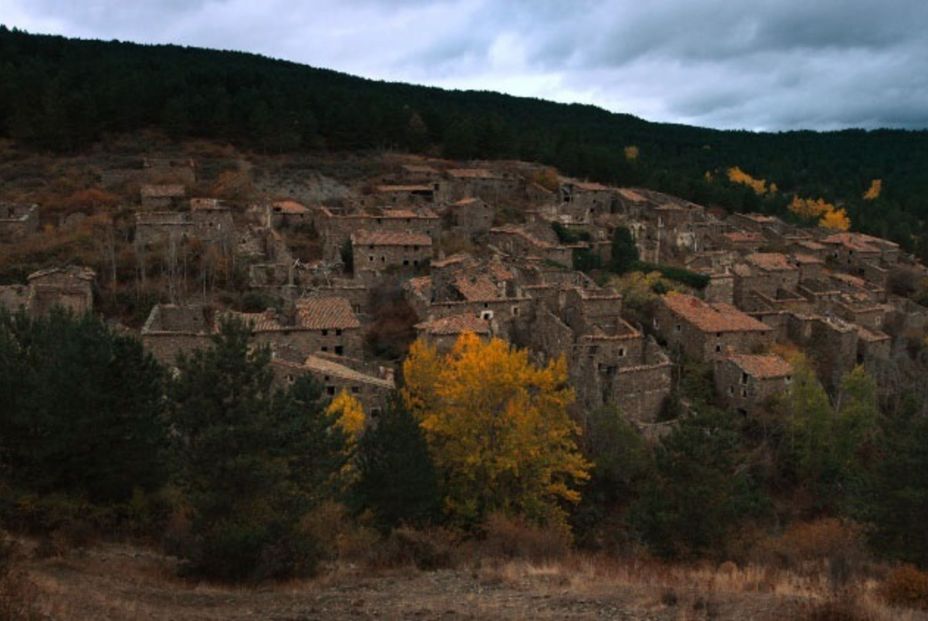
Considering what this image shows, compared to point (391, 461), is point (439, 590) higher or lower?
lower

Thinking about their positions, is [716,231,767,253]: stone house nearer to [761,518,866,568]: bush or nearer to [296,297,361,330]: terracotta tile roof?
[761,518,866,568]: bush

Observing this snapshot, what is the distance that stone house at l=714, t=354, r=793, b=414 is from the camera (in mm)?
34094

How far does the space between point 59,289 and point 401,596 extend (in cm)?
2717

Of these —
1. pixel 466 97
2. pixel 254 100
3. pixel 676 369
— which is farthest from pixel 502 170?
pixel 466 97

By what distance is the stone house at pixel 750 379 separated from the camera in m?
34.1

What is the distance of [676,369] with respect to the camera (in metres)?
36.4

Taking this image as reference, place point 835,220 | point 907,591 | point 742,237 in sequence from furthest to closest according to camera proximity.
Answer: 1. point 835,220
2. point 742,237
3. point 907,591

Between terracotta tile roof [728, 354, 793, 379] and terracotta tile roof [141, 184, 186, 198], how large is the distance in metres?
35.5

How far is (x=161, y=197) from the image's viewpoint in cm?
4875

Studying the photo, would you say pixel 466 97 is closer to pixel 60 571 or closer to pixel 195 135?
pixel 195 135

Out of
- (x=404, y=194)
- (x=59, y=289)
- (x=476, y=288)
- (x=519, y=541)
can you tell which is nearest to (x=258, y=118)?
(x=404, y=194)

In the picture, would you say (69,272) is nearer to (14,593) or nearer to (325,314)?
(325,314)

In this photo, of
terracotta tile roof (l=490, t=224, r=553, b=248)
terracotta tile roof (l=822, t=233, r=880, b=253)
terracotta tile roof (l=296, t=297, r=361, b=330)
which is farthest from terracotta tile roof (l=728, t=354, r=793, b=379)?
terracotta tile roof (l=822, t=233, r=880, b=253)

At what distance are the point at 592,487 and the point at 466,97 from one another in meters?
124
